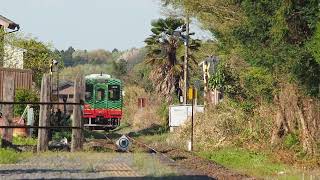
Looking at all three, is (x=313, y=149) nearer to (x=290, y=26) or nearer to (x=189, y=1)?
(x=290, y=26)

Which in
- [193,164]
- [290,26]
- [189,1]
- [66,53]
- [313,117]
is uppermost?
[66,53]

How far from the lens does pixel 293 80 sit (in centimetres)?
1770

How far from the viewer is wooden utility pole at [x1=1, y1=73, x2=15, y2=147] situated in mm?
18562

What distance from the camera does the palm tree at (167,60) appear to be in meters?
54.3

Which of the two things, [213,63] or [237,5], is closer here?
[237,5]

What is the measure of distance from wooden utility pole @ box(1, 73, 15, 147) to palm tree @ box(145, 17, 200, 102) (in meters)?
34.2

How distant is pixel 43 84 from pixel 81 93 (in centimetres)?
119

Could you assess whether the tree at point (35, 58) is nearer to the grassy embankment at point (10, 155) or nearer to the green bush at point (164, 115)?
the green bush at point (164, 115)

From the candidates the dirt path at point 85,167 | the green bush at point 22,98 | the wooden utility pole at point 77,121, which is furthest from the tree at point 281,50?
the green bush at point 22,98

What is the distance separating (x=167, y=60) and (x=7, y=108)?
120 ft

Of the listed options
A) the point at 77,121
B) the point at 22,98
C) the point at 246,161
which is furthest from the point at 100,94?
the point at 246,161

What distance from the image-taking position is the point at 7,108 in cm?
1903

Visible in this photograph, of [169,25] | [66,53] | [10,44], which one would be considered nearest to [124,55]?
[66,53]

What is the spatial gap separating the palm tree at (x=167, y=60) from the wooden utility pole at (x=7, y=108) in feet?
112
